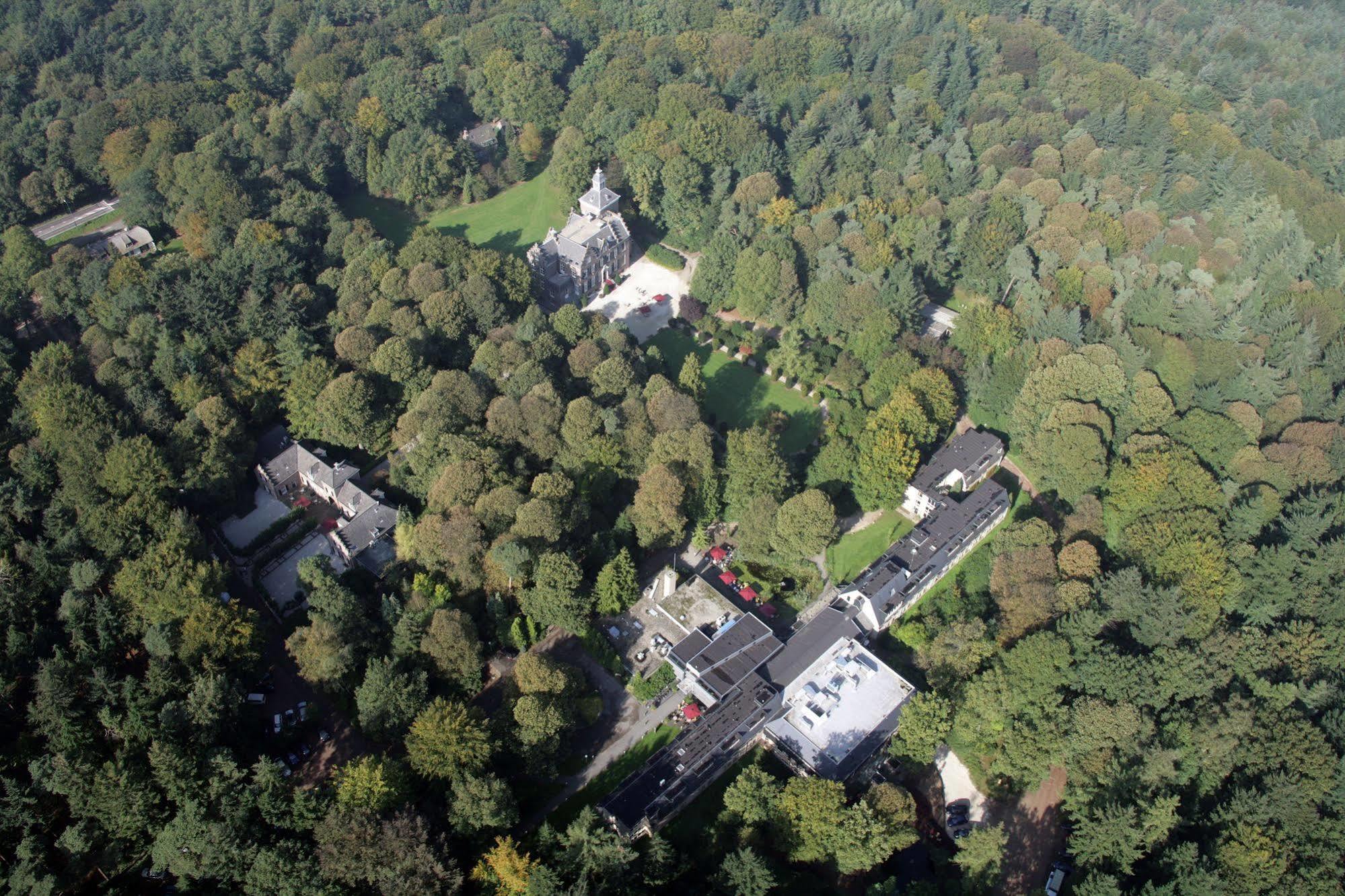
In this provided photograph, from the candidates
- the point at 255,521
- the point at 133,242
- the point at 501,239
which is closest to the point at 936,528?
the point at 255,521

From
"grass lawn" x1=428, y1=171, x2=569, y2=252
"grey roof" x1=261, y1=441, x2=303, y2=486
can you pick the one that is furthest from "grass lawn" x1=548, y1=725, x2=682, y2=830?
"grass lawn" x1=428, y1=171, x2=569, y2=252

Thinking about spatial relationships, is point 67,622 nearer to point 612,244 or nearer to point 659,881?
point 659,881

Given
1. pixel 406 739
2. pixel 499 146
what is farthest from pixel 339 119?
pixel 406 739

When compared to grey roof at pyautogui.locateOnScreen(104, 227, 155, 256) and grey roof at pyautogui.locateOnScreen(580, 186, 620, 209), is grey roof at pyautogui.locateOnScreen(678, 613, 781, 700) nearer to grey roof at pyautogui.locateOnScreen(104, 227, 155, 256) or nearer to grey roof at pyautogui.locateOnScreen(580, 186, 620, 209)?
grey roof at pyautogui.locateOnScreen(580, 186, 620, 209)

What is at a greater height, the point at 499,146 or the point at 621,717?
the point at 499,146

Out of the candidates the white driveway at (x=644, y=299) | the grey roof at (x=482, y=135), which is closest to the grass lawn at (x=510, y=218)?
the grey roof at (x=482, y=135)

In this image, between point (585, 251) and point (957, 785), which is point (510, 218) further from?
point (957, 785)
